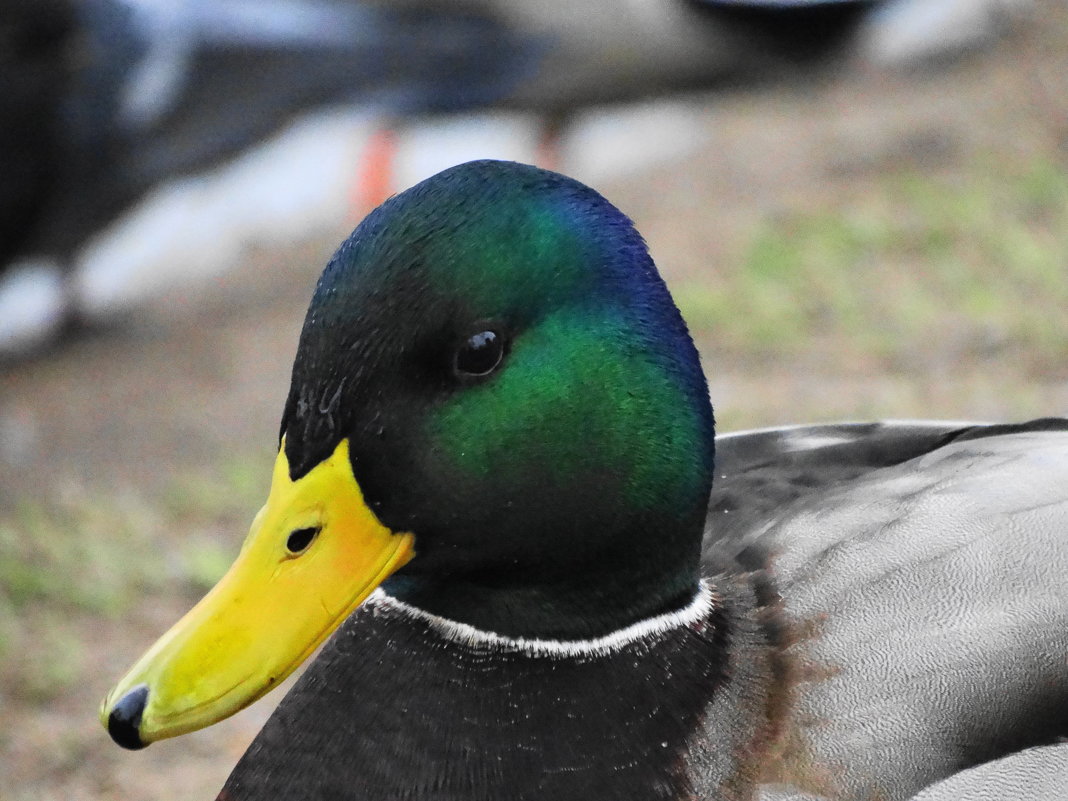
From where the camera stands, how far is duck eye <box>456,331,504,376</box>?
151 cm

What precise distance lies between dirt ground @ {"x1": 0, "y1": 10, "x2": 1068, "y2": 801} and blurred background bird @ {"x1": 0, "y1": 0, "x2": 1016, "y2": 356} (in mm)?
269

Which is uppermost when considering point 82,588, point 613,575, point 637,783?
point 613,575

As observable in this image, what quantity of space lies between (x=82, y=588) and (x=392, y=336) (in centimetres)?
186

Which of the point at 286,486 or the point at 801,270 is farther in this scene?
the point at 801,270

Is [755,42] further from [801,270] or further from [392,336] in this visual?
[392,336]

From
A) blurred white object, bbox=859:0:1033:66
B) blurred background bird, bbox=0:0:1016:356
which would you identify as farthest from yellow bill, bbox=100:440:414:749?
blurred white object, bbox=859:0:1033:66

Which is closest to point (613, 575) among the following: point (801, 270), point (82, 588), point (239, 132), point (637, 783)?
point (637, 783)

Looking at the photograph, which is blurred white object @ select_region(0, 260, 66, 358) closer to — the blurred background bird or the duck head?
the blurred background bird

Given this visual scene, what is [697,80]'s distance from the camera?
508 cm

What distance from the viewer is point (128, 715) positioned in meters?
1.43

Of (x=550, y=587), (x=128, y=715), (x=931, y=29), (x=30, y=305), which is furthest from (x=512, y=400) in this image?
(x=931, y=29)

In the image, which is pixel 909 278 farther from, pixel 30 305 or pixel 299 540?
pixel 299 540

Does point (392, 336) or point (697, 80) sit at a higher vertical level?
point (392, 336)

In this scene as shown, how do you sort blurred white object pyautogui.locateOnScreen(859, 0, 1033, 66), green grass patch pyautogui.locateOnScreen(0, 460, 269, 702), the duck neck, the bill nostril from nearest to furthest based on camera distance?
1. the bill nostril
2. the duck neck
3. green grass patch pyautogui.locateOnScreen(0, 460, 269, 702)
4. blurred white object pyautogui.locateOnScreen(859, 0, 1033, 66)
